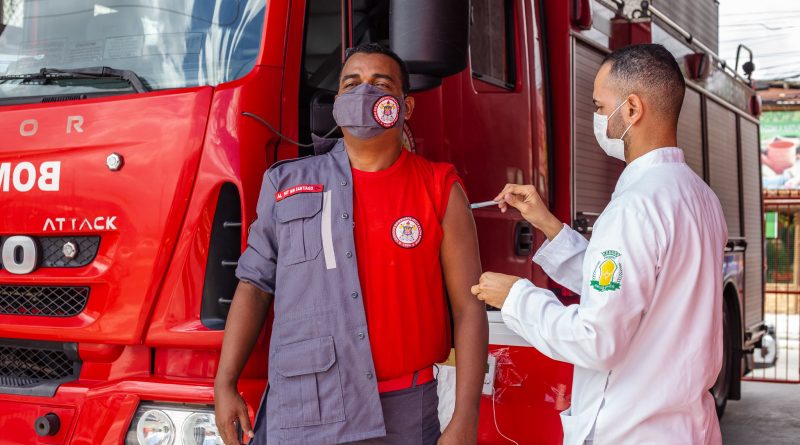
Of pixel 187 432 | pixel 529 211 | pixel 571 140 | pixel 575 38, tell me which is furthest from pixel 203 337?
pixel 575 38

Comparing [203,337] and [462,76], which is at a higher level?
[462,76]

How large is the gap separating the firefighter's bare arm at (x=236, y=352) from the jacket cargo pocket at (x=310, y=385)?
207 mm

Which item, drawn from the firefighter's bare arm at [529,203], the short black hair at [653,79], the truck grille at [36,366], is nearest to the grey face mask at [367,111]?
the firefighter's bare arm at [529,203]

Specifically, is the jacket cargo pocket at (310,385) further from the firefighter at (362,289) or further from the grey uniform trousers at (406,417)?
the grey uniform trousers at (406,417)

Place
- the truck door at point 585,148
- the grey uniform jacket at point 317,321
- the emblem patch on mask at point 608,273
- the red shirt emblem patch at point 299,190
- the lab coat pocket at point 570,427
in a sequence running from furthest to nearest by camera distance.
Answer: the truck door at point 585,148 < the red shirt emblem patch at point 299,190 < the grey uniform jacket at point 317,321 < the lab coat pocket at point 570,427 < the emblem patch on mask at point 608,273

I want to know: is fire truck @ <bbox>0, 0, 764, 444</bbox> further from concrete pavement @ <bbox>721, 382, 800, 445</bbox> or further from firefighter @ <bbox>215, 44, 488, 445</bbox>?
concrete pavement @ <bbox>721, 382, 800, 445</bbox>

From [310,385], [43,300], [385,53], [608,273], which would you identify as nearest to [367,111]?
[385,53]

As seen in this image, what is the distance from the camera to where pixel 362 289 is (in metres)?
2.46

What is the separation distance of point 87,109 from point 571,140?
2340 millimetres

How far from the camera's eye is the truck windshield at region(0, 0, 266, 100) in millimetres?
3104

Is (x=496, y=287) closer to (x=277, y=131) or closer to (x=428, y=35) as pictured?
(x=428, y=35)

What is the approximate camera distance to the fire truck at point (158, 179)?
116 inches

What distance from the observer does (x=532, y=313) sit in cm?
208

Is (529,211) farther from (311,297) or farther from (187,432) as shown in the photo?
(187,432)
